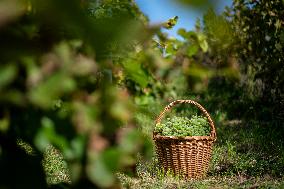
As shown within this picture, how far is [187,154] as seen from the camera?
4055mm

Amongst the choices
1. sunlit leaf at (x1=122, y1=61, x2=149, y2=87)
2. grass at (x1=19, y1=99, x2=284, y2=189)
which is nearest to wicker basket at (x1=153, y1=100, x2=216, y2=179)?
grass at (x1=19, y1=99, x2=284, y2=189)

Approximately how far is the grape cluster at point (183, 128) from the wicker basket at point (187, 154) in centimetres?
10

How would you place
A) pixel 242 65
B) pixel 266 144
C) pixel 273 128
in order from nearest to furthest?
pixel 266 144 < pixel 273 128 < pixel 242 65

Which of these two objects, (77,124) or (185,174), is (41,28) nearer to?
(77,124)

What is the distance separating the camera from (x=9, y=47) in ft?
3.01

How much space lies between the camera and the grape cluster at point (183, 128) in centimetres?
414

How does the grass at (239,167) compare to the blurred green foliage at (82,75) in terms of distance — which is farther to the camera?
the grass at (239,167)

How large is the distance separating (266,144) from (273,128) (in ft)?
3.41

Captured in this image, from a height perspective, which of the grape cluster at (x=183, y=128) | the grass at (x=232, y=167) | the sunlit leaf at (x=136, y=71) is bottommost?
the grass at (x=232, y=167)

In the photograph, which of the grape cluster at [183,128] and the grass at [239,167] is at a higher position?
the grape cluster at [183,128]

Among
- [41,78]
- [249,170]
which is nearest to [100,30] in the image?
[41,78]

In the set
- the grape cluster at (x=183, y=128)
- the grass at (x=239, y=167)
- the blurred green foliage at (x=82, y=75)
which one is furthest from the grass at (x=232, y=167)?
the blurred green foliage at (x=82, y=75)

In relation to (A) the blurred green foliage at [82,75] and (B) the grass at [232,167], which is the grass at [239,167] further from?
(A) the blurred green foliage at [82,75]

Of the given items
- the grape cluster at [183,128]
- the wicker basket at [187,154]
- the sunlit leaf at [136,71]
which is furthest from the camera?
the grape cluster at [183,128]
